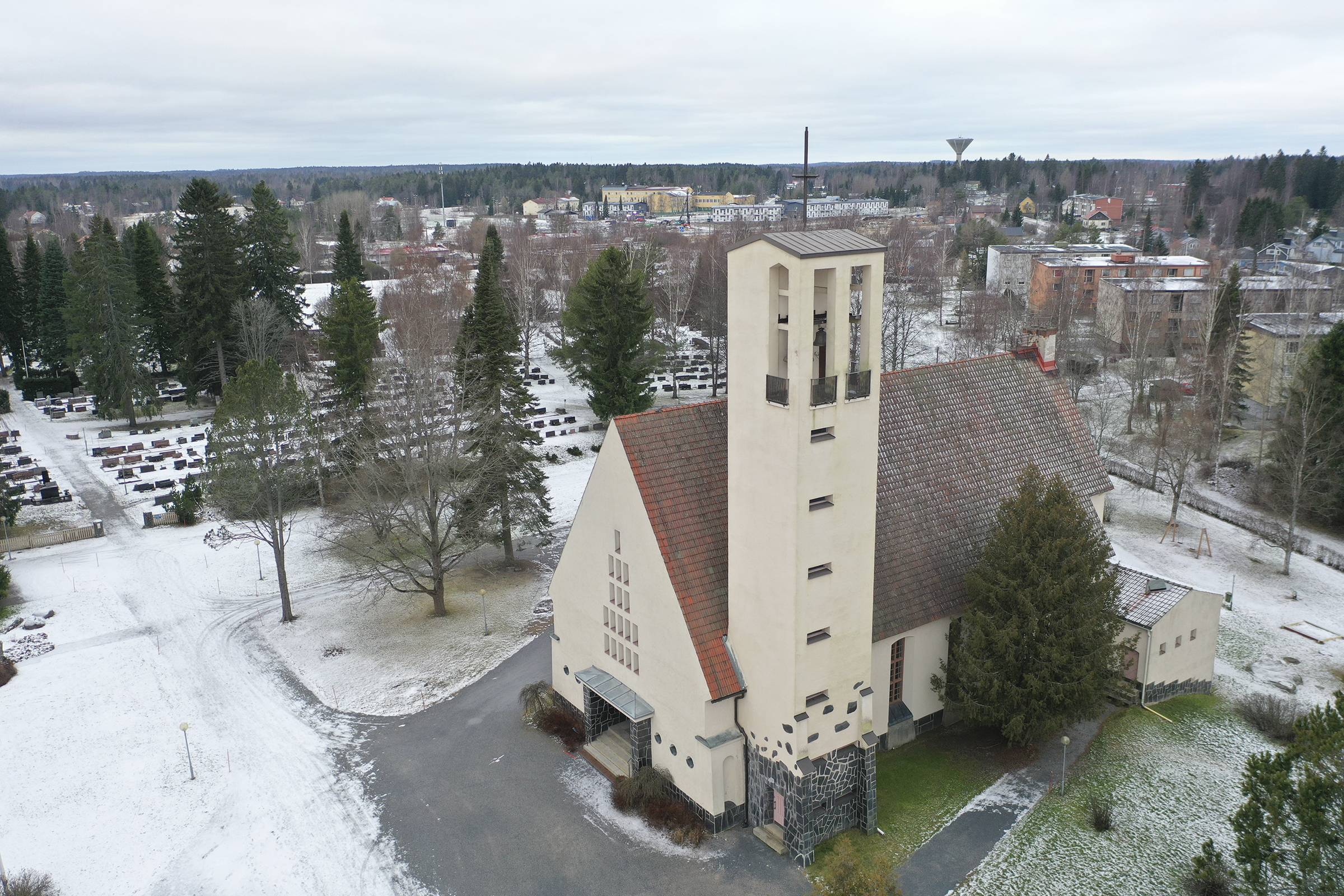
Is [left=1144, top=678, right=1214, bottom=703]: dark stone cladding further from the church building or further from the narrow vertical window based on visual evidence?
the narrow vertical window

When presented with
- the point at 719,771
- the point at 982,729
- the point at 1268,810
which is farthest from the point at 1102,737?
the point at 719,771

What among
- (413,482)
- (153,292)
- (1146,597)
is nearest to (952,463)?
(1146,597)

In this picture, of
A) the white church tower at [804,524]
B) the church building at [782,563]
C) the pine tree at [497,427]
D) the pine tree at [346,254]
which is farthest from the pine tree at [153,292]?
the white church tower at [804,524]

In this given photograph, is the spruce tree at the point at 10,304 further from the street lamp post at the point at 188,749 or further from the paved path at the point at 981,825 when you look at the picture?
the paved path at the point at 981,825

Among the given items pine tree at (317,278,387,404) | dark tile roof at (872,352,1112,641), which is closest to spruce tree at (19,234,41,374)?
pine tree at (317,278,387,404)

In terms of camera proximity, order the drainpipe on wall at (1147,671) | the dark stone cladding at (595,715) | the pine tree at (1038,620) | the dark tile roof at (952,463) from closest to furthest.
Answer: the pine tree at (1038,620) < the dark tile roof at (952,463) < the dark stone cladding at (595,715) < the drainpipe on wall at (1147,671)

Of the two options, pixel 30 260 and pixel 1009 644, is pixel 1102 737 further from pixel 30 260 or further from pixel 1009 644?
pixel 30 260

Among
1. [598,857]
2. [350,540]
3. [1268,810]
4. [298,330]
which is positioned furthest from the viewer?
[298,330]
